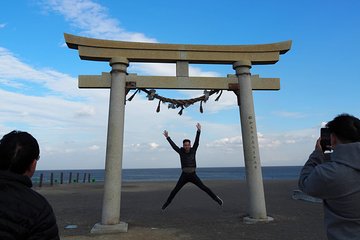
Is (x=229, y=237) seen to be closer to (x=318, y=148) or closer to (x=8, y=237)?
(x=318, y=148)

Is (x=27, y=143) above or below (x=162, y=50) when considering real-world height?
below

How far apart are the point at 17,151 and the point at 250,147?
6880 mm

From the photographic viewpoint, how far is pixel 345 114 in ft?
8.05

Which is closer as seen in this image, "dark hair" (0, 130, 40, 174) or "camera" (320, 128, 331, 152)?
"dark hair" (0, 130, 40, 174)

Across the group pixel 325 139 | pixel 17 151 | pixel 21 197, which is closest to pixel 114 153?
pixel 325 139

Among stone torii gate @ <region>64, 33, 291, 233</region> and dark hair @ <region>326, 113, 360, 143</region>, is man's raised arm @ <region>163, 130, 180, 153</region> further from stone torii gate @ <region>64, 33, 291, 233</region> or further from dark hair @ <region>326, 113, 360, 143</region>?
dark hair @ <region>326, 113, 360, 143</region>

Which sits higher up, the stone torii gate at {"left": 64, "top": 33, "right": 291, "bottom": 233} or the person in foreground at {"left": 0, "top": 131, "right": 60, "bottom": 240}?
the stone torii gate at {"left": 64, "top": 33, "right": 291, "bottom": 233}

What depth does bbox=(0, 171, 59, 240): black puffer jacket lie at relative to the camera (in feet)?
5.63

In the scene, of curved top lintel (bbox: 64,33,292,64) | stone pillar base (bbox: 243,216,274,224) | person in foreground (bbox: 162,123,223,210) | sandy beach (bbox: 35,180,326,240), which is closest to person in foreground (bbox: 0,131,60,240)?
sandy beach (bbox: 35,180,326,240)

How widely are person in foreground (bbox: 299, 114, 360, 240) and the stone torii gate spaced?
5842 millimetres

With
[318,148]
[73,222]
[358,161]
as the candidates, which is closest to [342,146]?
[358,161]

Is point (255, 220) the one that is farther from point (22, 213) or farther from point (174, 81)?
point (22, 213)

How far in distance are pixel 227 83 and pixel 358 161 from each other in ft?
21.2

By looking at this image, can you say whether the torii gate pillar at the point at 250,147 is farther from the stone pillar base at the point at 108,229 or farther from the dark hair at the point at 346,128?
the dark hair at the point at 346,128
